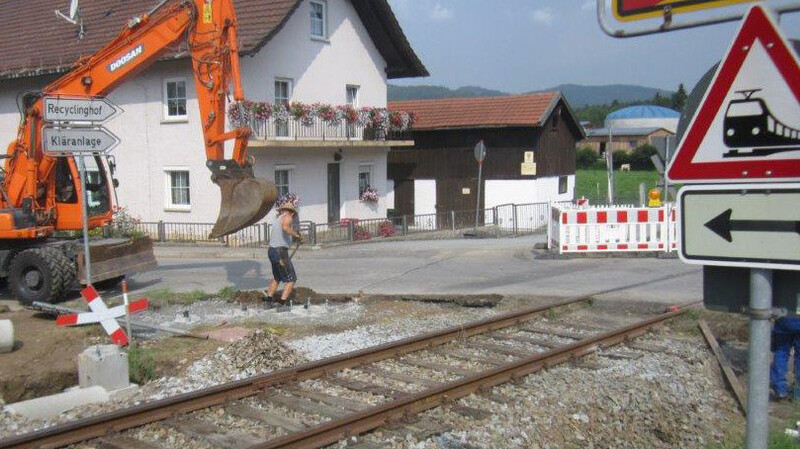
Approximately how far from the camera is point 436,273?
56.3ft

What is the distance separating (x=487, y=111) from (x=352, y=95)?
680 centimetres

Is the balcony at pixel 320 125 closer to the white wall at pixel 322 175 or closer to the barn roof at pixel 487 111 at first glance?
the white wall at pixel 322 175

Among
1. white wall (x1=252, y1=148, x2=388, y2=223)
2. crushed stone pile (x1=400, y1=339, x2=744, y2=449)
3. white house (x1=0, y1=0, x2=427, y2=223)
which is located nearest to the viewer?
crushed stone pile (x1=400, y1=339, x2=744, y2=449)

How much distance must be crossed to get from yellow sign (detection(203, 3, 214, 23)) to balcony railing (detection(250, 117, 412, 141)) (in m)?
9.10

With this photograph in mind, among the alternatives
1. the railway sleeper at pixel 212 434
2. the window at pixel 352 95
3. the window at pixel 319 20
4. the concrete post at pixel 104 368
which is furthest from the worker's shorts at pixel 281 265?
the window at pixel 352 95

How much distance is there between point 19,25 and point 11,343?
23567 millimetres

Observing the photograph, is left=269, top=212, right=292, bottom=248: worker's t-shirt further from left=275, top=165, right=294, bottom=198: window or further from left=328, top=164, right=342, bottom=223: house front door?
left=328, top=164, right=342, bottom=223: house front door

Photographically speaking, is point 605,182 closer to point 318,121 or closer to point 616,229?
point 318,121

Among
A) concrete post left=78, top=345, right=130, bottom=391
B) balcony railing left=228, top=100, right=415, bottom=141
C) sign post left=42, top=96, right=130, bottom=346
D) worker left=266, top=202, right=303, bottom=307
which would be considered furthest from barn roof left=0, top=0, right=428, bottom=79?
concrete post left=78, top=345, right=130, bottom=391

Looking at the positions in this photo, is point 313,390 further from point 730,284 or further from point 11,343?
point 730,284

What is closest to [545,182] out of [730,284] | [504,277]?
[504,277]

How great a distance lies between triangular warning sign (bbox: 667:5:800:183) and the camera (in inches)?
103

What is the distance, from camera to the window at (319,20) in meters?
27.6

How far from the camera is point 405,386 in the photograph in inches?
332
